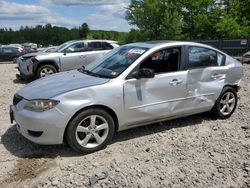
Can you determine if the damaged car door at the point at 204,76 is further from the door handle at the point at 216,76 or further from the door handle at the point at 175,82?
the door handle at the point at 175,82

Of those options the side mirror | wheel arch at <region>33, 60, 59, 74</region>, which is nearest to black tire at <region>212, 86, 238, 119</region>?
the side mirror

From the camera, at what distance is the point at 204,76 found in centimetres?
595

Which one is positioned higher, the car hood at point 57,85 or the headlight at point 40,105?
the car hood at point 57,85

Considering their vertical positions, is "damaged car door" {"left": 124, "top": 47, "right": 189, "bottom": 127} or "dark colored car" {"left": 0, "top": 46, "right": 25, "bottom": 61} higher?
"damaged car door" {"left": 124, "top": 47, "right": 189, "bottom": 127}

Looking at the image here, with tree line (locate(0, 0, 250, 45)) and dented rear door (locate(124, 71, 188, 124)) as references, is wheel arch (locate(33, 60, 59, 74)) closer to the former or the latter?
dented rear door (locate(124, 71, 188, 124))

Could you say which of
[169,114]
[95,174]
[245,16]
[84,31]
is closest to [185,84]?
[169,114]

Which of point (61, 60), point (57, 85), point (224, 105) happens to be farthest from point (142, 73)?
point (61, 60)

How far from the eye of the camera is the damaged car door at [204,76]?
5812 mm

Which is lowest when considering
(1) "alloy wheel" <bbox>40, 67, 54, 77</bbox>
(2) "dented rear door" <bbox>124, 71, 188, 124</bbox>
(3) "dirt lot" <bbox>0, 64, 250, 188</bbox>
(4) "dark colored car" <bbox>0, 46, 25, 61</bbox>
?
(4) "dark colored car" <bbox>0, 46, 25, 61</bbox>

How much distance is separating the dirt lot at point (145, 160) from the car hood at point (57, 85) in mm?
837

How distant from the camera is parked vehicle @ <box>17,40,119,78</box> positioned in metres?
11.3

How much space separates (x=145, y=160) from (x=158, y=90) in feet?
4.09

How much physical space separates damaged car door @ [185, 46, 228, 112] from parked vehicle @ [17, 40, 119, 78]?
6.33m

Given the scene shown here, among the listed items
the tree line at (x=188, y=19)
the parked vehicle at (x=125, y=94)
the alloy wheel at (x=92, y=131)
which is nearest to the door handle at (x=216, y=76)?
Answer: the parked vehicle at (x=125, y=94)
